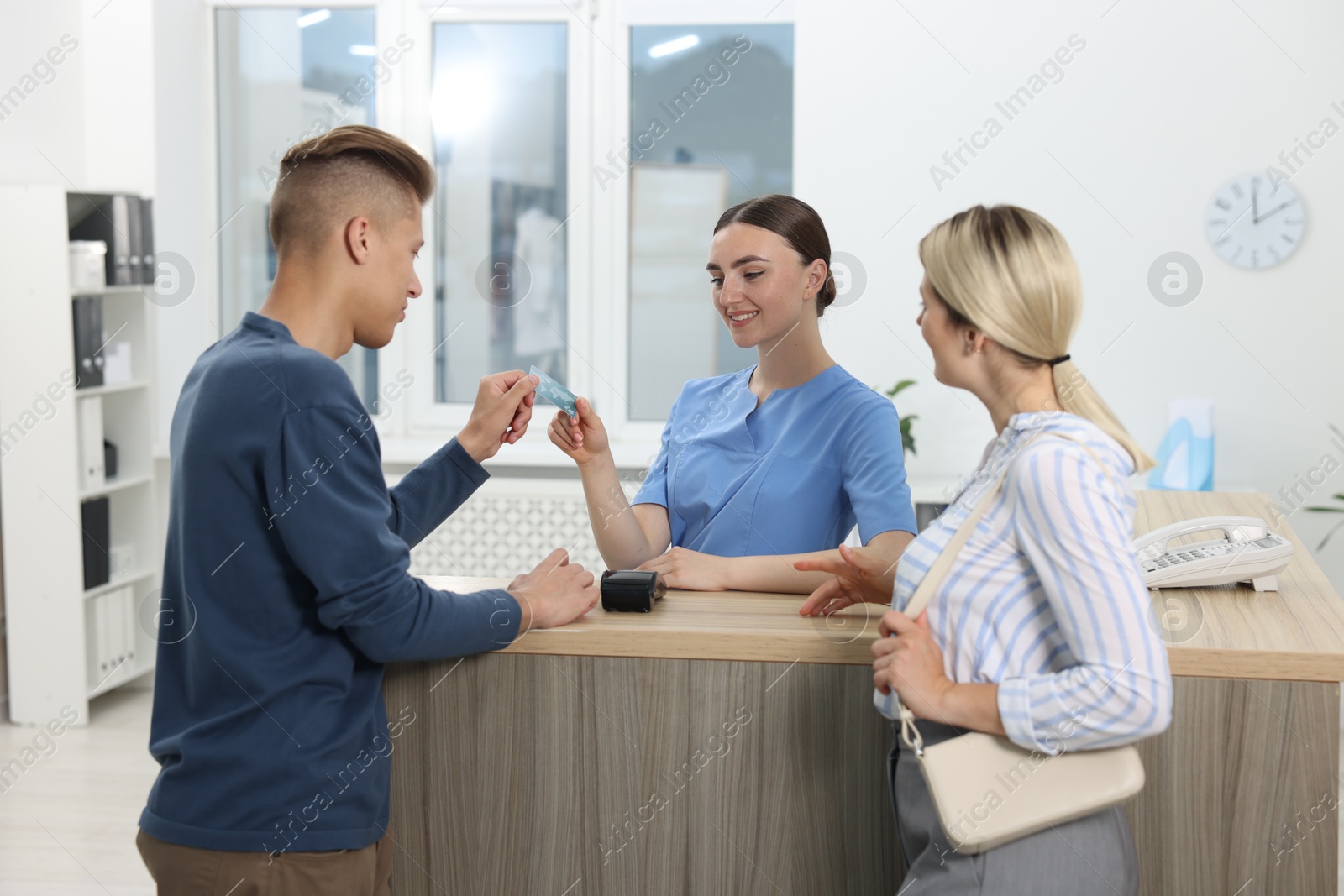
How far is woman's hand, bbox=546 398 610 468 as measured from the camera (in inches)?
76.7

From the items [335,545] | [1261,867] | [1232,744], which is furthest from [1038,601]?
[335,545]

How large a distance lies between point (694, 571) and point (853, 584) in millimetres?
346

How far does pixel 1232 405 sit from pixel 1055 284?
354 cm

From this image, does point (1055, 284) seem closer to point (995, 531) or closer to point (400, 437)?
point (995, 531)

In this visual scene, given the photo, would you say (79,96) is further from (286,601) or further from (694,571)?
(286,601)

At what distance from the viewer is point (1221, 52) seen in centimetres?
419

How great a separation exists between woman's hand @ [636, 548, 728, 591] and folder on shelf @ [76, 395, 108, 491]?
2.91 meters

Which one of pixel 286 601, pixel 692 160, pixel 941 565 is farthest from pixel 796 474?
pixel 692 160

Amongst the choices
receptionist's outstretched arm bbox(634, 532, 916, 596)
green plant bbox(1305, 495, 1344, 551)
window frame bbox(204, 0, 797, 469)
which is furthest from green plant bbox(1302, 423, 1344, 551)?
receptionist's outstretched arm bbox(634, 532, 916, 596)

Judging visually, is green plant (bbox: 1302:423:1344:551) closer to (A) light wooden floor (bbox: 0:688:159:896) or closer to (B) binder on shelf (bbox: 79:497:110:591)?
(A) light wooden floor (bbox: 0:688:159:896)

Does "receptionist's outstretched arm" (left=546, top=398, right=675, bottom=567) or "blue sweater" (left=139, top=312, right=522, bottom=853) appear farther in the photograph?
"receptionist's outstretched arm" (left=546, top=398, right=675, bottom=567)

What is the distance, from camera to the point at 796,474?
6.64ft

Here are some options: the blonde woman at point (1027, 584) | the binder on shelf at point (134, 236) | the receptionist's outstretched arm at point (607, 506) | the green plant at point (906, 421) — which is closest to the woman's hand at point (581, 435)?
the receptionist's outstretched arm at point (607, 506)

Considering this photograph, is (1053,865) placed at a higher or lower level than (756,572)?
lower
